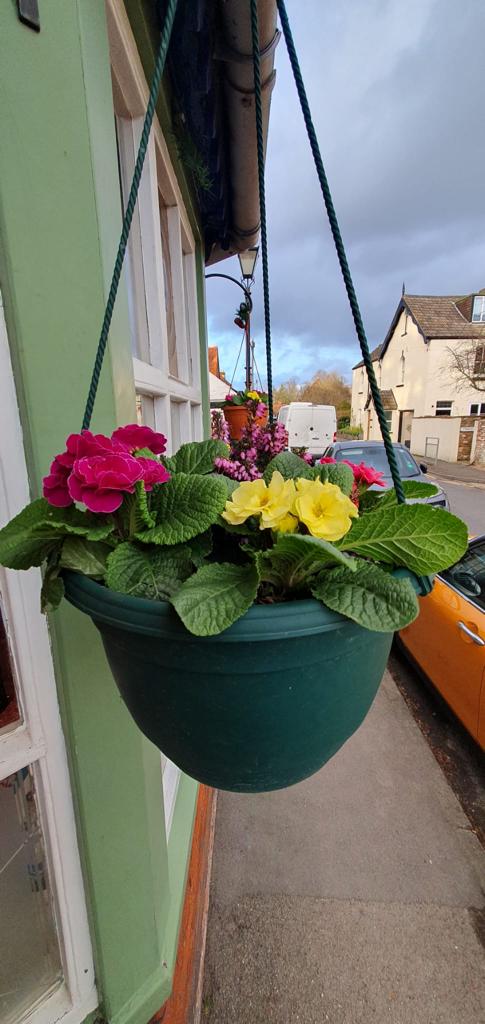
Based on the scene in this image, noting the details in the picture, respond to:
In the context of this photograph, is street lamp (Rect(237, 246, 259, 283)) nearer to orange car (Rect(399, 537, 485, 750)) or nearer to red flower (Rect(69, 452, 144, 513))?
orange car (Rect(399, 537, 485, 750))

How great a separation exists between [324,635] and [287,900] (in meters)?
2.14

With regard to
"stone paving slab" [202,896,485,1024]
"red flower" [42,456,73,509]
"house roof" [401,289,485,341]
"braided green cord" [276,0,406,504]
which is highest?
"house roof" [401,289,485,341]

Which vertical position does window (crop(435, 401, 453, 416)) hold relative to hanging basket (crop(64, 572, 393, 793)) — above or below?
above

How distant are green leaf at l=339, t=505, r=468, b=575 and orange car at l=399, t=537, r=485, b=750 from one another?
2.07m

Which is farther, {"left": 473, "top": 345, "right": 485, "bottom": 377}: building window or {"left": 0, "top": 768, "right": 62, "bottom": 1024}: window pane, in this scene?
{"left": 473, "top": 345, "right": 485, "bottom": 377}: building window

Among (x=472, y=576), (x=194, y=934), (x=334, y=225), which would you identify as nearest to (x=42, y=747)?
(x=334, y=225)

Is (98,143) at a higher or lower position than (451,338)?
lower

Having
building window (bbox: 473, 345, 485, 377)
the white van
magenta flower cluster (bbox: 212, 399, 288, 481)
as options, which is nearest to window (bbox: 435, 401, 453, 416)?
building window (bbox: 473, 345, 485, 377)

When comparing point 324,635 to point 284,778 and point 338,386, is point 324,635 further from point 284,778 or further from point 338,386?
point 338,386

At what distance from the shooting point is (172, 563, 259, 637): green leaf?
0.45 metres

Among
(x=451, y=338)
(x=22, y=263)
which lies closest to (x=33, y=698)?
(x=22, y=263)

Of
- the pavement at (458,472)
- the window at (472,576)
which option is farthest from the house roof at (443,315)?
the window at (472,576)

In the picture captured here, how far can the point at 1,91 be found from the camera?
0.74 m

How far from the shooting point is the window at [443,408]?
69.1 feet
